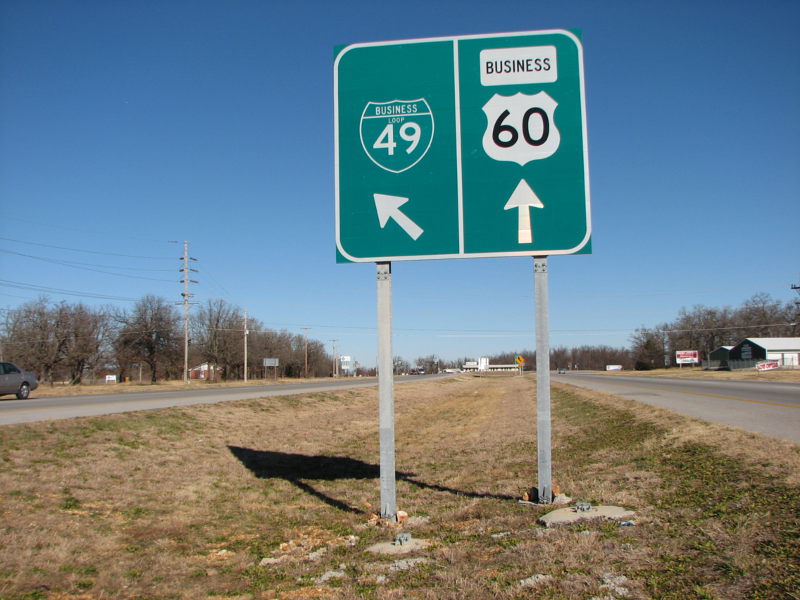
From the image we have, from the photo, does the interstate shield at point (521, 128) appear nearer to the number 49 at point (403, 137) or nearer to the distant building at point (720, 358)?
the number 49 at point (403, 137)

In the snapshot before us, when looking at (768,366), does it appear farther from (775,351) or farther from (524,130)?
(524,130)

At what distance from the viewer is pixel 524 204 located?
22.4ft

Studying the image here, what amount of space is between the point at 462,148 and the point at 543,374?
2.81 m

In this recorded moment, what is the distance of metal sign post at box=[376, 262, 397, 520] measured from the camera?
671 cm

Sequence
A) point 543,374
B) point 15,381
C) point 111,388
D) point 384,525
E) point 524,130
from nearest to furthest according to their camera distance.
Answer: point 384,525 → point 543,374 → point 524,130 → point 15,381 → point 111,388

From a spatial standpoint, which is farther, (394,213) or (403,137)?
(403,137)

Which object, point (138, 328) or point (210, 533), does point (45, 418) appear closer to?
point (210, 533)

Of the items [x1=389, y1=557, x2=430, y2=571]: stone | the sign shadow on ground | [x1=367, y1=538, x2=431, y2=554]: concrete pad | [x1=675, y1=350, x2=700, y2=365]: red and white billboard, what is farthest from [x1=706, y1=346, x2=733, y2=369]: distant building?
[x1=389, y1=557, x2=430, y2=571]: stone

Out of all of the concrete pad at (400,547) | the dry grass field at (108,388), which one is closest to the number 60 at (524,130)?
the concrete pad at (400,547)

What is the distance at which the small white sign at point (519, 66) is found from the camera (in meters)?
6.95

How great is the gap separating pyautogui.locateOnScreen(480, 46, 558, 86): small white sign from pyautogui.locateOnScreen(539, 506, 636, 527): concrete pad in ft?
15.7

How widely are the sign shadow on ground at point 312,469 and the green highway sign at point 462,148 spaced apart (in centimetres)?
362

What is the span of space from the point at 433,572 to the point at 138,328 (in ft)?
253

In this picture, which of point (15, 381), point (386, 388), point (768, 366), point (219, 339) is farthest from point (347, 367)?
point (386, 388)
